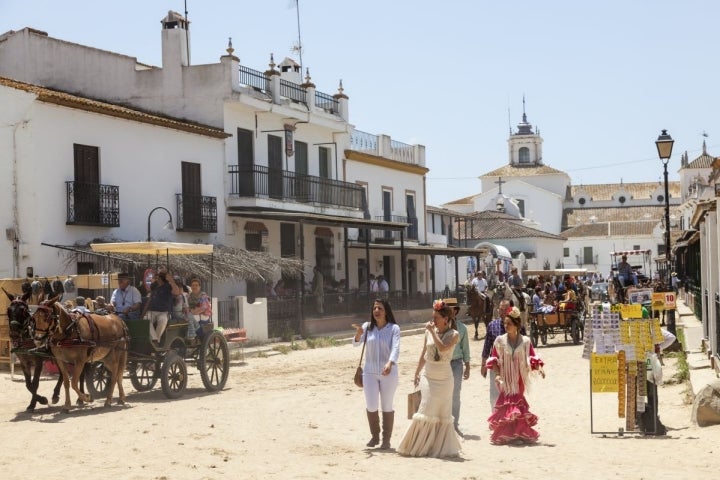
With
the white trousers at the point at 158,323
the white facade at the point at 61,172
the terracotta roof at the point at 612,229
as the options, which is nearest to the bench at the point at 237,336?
the white facade at the point at 61,172

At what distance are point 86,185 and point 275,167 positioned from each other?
389 inches

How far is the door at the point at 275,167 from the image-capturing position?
3469 centimetres

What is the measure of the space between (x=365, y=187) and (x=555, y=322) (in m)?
17.2

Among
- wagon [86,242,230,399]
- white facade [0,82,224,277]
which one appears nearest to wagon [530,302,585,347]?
white facade [0,82,224,277]

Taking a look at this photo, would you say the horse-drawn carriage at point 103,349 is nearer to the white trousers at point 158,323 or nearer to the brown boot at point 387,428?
the white trousers at point 158,323

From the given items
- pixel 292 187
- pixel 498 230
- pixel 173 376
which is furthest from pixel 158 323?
pixel 498 230

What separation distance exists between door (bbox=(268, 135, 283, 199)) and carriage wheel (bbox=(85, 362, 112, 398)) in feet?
55.8

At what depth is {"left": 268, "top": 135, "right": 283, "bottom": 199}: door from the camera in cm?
3469

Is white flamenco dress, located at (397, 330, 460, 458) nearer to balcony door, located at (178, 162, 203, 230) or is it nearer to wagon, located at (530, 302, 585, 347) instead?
wagon, located at (530, 302, 585, 347)

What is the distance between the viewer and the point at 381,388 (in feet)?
39.3

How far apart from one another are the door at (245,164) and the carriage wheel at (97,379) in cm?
1583

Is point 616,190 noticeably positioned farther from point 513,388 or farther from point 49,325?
point 513,388

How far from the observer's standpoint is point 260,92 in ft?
115

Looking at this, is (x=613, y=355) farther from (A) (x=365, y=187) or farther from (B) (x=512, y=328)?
(A) (x=365, y=187)
